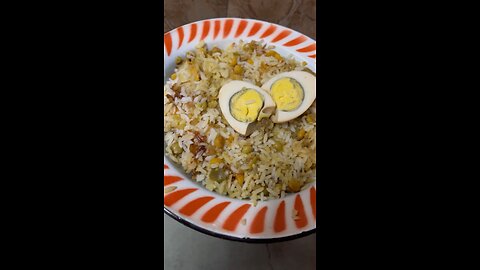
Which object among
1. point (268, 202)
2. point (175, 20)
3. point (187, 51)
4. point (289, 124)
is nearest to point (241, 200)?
point (268, 202)

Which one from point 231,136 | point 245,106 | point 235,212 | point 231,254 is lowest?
point 231,254

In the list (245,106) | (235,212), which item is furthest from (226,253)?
(245,106)

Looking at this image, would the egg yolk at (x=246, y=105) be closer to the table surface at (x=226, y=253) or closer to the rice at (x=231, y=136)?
the rice at (x=231, y=136)

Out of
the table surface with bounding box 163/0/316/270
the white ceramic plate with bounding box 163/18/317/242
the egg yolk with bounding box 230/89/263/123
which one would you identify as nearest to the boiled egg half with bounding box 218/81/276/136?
the egg yolk with bounding box 230/89/263/123

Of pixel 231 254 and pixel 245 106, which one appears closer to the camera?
pixel 231 254

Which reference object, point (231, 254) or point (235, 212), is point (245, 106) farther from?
point (231, 254)

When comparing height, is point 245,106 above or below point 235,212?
above

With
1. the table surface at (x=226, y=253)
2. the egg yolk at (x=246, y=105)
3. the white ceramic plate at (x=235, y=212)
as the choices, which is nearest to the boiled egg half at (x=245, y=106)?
the egg yolk at (x=246, y=105)
